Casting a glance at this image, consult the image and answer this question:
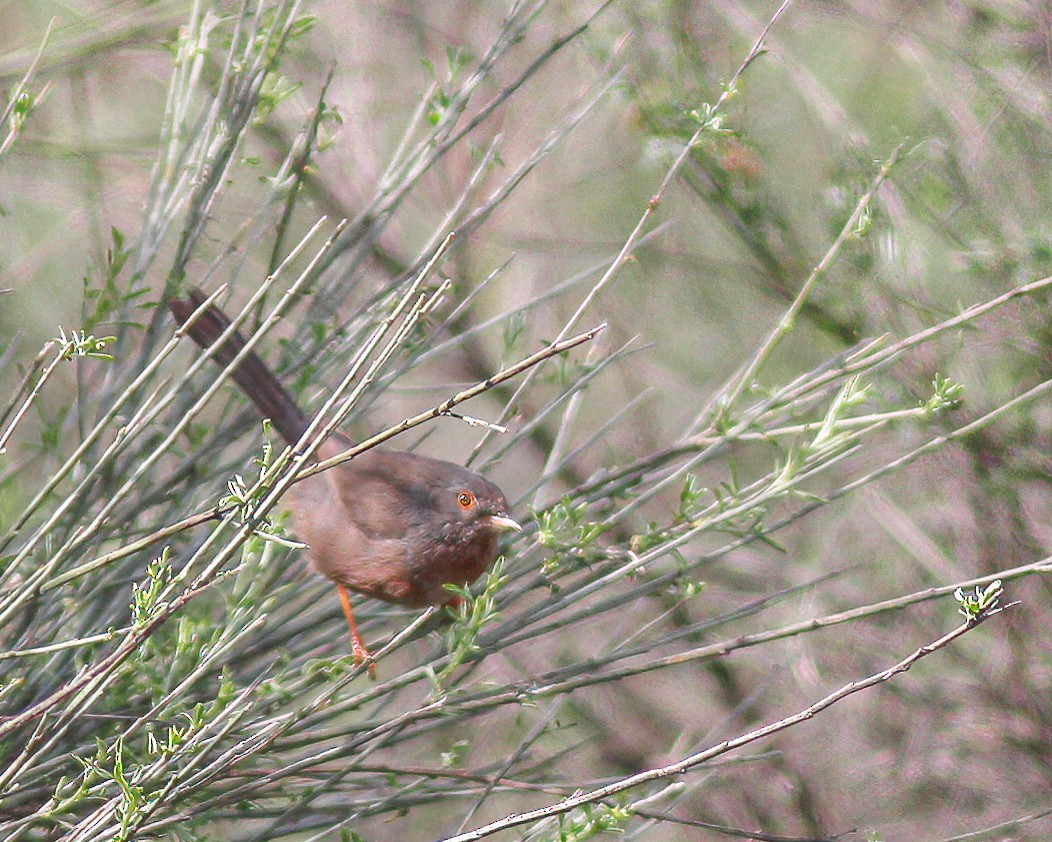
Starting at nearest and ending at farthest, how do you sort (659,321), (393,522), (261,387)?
(261,387), (393,522), (659,321)

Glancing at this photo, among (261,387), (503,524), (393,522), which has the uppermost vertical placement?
(261,387)

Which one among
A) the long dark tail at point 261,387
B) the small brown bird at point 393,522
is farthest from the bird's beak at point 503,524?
the long dark tail at point 261,387

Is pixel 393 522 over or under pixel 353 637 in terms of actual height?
over

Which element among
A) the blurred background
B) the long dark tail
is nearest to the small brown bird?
the long dark tail

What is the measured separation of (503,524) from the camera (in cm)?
374

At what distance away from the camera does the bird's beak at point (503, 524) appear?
3679mm

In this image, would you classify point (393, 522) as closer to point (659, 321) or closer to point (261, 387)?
point (261, 387)

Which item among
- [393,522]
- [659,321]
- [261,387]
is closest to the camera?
[261,387]

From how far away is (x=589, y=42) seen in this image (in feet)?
15.6

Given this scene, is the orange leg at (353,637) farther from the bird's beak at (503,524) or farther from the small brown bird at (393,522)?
the bird's beak at (503,524)

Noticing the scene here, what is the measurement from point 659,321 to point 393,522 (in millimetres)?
3593

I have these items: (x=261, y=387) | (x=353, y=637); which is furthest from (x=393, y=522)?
(x=261, y=387)

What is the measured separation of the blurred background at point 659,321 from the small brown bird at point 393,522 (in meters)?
0.11

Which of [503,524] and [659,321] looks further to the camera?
[659,321]
